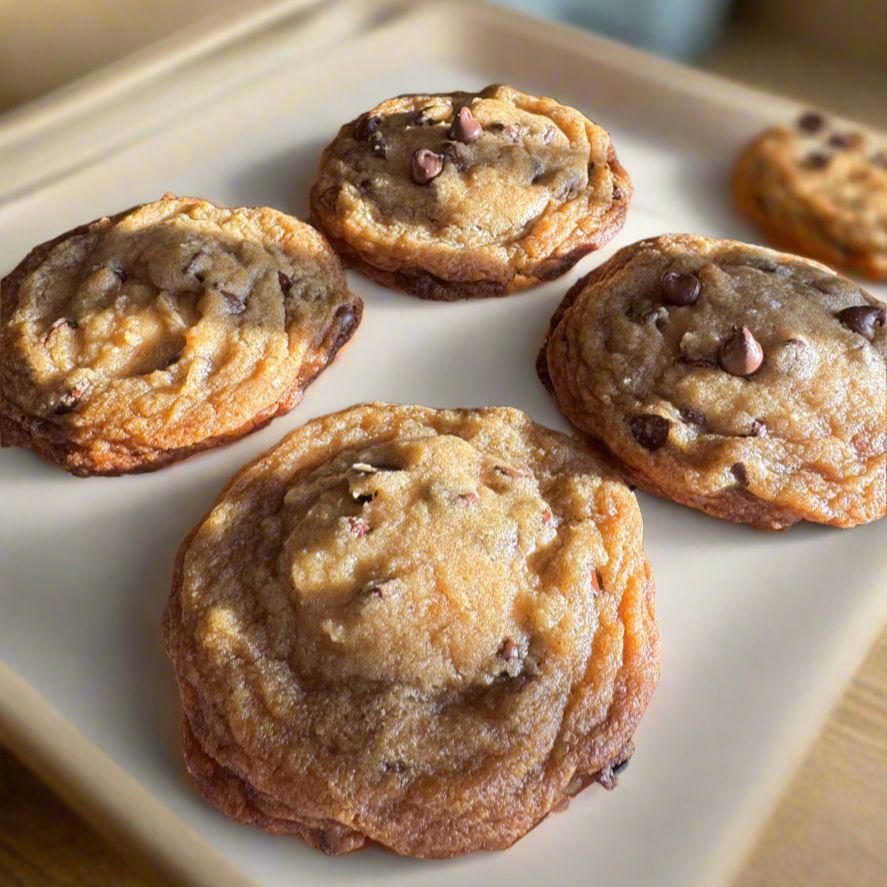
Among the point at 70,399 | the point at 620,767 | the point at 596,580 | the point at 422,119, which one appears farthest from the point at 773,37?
the point at 70,399

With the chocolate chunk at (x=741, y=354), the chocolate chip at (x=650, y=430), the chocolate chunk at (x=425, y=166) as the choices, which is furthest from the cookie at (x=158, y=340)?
the chocolate chunk at (x=741, y=354)

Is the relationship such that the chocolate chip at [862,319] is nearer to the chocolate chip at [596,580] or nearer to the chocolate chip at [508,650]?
the chocolate chip at [596,580]

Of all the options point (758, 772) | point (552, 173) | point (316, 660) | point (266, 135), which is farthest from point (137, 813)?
point (266, 135)

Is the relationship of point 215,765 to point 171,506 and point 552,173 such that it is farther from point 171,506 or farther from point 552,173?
point 552,173

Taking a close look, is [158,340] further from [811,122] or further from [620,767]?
[811,122]

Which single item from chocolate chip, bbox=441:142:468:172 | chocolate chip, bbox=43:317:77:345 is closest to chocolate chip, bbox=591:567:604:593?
chocolate chip, bbox=441:142:468:172

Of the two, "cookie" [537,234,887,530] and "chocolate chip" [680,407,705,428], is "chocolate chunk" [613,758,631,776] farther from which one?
"chocolate chip" [680,407,705,428]
